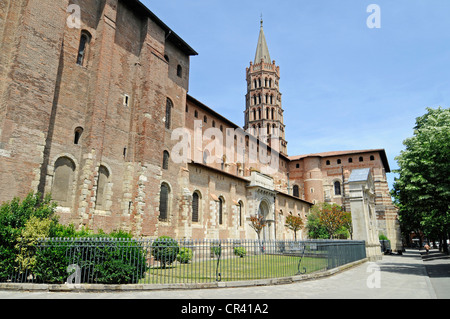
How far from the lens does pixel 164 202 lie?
70.3ft

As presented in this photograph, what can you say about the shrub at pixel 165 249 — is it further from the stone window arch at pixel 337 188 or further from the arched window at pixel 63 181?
the stone window arch at pixel 337 188

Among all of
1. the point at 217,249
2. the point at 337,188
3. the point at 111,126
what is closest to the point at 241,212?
the point at 111,126

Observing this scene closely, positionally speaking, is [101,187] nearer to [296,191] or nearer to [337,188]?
[296,191]

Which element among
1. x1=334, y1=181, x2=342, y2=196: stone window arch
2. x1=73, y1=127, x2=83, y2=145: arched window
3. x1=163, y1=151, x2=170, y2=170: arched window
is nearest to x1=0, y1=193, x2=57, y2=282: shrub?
x1=73, y1=127, x2=83, y2=145: arched window

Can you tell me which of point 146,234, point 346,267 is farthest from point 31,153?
point 346,267

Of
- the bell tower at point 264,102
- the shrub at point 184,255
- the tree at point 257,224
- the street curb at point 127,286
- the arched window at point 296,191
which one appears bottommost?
the street curb at point 127,286

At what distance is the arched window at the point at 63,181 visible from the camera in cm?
1518

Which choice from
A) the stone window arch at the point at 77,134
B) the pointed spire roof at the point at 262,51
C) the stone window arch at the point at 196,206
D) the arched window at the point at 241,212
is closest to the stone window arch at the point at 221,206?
the arched window at the point at 241,212

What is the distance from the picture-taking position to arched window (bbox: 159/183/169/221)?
2097 centimetres

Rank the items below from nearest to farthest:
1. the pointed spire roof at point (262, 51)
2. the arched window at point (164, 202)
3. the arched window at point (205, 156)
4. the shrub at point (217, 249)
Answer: the shrub at point (217, 249) < the arched window at point (164, 202) < the arched window at point (205, 156) < the pointed spire roof at point (262, 51)

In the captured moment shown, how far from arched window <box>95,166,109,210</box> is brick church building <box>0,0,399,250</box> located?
0.19 feet

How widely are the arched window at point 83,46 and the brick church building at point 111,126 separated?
0.20ft

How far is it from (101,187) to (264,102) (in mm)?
46785
